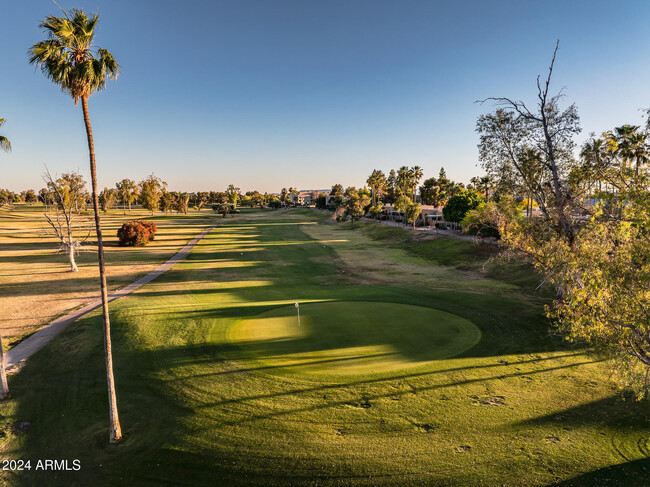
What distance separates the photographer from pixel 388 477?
966 centimetres

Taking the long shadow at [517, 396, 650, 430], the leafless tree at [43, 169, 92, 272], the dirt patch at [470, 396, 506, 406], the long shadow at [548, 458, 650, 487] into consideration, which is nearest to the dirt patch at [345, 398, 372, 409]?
the dirt patch at [470, 396, 506, 406]

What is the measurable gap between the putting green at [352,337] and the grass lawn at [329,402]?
11 centimetres

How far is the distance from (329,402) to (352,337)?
593 cm

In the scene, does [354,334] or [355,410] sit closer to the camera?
[355,410]

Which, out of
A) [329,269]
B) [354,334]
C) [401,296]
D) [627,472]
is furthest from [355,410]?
[329,269]

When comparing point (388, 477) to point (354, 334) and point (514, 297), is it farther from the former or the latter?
point (514, 297)

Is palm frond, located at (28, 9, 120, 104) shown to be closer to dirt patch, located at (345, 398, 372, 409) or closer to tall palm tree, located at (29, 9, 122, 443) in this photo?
tall palm tree, located at (29, 9, 122, 443)

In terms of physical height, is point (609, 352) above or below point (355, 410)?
above

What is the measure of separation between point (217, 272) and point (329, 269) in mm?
14277

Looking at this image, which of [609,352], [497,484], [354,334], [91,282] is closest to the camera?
[497,484]

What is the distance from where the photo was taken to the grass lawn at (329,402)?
10047 mm

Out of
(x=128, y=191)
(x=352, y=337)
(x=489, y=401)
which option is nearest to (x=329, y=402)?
(x=352, y=337)

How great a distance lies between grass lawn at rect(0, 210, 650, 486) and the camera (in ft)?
33.0

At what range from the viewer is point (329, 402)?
13.3 metres
